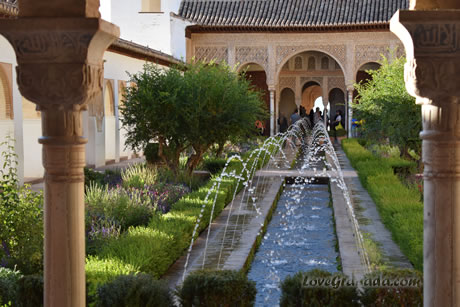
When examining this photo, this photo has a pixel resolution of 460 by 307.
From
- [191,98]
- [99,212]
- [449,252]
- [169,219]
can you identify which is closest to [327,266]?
[169,219]

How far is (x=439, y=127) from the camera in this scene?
127 inches

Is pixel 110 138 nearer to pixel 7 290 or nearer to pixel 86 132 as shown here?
pixel 86 132

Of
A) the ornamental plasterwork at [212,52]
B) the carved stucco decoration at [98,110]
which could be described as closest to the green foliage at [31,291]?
the carved stucco decoration at [98,110]

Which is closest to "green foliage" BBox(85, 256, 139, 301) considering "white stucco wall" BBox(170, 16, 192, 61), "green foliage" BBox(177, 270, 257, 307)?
"green foliage" BBox(177, 270, 257, 307)

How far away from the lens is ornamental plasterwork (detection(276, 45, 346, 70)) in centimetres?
2639

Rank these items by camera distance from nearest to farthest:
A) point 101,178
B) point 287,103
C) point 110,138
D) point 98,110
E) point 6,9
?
point 6,9, point 101,178, point 98,110, point 110,138, point 287,103

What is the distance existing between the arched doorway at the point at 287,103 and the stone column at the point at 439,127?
29.7 m

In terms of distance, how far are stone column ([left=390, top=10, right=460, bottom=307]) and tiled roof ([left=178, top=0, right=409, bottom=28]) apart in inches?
911

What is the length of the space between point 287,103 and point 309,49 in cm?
676

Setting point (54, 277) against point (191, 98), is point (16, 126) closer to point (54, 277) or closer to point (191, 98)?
point (191, 98)

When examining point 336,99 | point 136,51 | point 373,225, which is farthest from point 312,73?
point 373,225

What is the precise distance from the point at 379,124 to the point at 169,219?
9001 mm

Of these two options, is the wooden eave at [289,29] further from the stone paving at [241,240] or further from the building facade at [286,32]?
the stone paving at [241,240]

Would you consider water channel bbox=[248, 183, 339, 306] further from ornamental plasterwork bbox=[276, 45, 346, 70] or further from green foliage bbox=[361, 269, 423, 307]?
ornamental plasterwork bbox=[276, 45, 346, 70]
